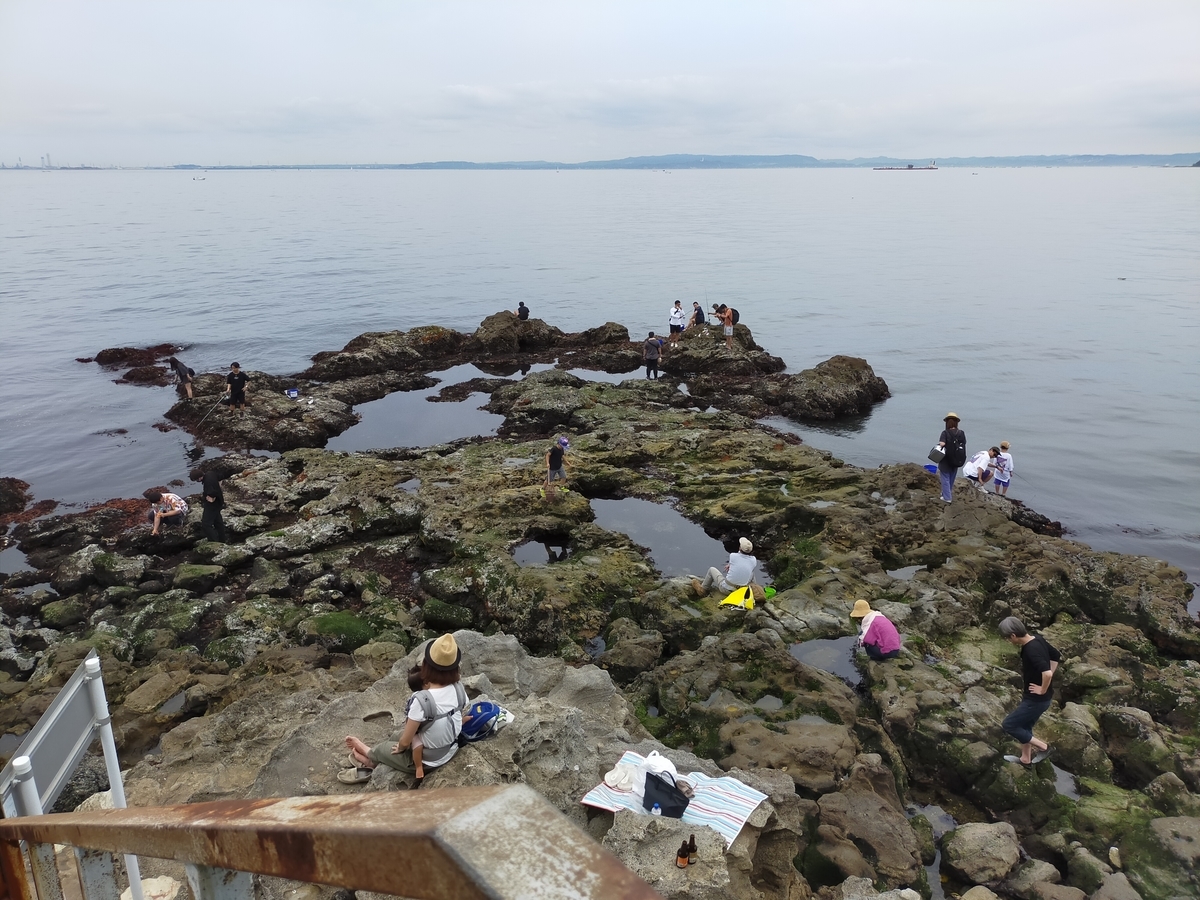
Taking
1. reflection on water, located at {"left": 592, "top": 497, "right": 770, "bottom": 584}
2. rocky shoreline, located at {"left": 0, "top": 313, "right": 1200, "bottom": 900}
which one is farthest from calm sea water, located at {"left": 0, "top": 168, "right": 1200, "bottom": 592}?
reflection on water, located at {"left": 592, "top": 497, "right": 770, "bottom": 584}

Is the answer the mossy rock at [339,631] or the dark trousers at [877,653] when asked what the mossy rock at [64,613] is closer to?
the mossy rock at [339,631]

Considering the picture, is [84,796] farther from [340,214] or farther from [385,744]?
[340,214]

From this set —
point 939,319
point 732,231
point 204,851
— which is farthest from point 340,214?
point 204,851

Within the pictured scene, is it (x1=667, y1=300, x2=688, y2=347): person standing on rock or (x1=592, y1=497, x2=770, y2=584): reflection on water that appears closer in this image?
(x1=592, y1=497, x2=770, y2=584): reflection on water

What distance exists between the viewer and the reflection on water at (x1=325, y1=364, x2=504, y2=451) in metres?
25.6

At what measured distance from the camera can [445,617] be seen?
14.4 metres

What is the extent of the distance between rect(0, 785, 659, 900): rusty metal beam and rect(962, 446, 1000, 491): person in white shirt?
20684 millimetres

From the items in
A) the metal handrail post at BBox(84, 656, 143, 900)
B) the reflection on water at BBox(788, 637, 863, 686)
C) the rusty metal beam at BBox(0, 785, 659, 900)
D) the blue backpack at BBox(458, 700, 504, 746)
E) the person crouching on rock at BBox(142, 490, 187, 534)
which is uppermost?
the rusty metal beam at BBox(0, 785, 659, 900)

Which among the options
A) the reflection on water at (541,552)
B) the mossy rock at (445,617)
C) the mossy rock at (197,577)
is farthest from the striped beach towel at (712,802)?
the mossy rock at (197,577)

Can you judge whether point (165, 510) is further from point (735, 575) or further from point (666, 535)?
point (735, 575)

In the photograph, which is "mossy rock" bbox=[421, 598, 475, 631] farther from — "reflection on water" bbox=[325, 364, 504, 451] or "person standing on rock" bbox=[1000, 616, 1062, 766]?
"reflection on water" bbox=[325, 364, 504, 451]

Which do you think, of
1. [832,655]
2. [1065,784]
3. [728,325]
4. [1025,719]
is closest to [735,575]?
[832,655]

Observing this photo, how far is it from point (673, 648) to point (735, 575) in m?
1.82

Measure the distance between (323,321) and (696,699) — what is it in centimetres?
4409
